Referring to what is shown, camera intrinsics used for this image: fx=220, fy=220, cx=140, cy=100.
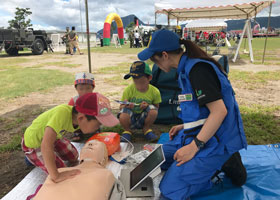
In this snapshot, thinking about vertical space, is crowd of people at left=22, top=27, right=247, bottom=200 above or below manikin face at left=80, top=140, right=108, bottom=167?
above

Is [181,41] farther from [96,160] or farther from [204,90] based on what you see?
[96,160]

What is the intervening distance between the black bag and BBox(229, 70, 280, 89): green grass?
349 cm

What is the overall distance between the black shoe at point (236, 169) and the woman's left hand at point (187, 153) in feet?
1.65

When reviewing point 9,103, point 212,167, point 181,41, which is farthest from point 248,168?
point 9,103

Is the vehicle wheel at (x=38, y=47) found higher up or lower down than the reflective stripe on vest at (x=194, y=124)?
higher up

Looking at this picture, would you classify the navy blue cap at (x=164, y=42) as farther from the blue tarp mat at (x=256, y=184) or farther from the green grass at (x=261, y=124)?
the green grass at (x=261, y=124)

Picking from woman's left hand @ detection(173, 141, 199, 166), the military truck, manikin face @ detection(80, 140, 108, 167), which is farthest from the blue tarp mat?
the military truck

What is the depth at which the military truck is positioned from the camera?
47.9ft

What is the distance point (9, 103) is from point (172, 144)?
14.4 feet

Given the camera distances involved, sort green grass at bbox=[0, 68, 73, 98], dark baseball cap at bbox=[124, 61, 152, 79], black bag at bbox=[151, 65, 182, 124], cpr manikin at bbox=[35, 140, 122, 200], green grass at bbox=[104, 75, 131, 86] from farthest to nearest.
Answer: green grass at bbox=[104, 75, 131, 86] → green grass at bbox=[0, 68, 73, 98] → black bag at bbox=[151, 65, 182, 124] → dark baseball cap at bbox=[124, 61, 152, 79] → cpr manikin at bbox=[35, 140, 122, 200]

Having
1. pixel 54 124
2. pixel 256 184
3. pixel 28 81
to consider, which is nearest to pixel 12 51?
pixel 28 81

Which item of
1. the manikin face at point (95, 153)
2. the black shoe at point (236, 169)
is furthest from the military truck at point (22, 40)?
the black shoe at point (236, 169)

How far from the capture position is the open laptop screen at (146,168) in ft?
5.93

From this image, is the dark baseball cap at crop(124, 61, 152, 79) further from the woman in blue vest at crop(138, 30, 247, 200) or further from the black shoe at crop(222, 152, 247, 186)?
the black shoe at crop(222, 152, 247, 186)
